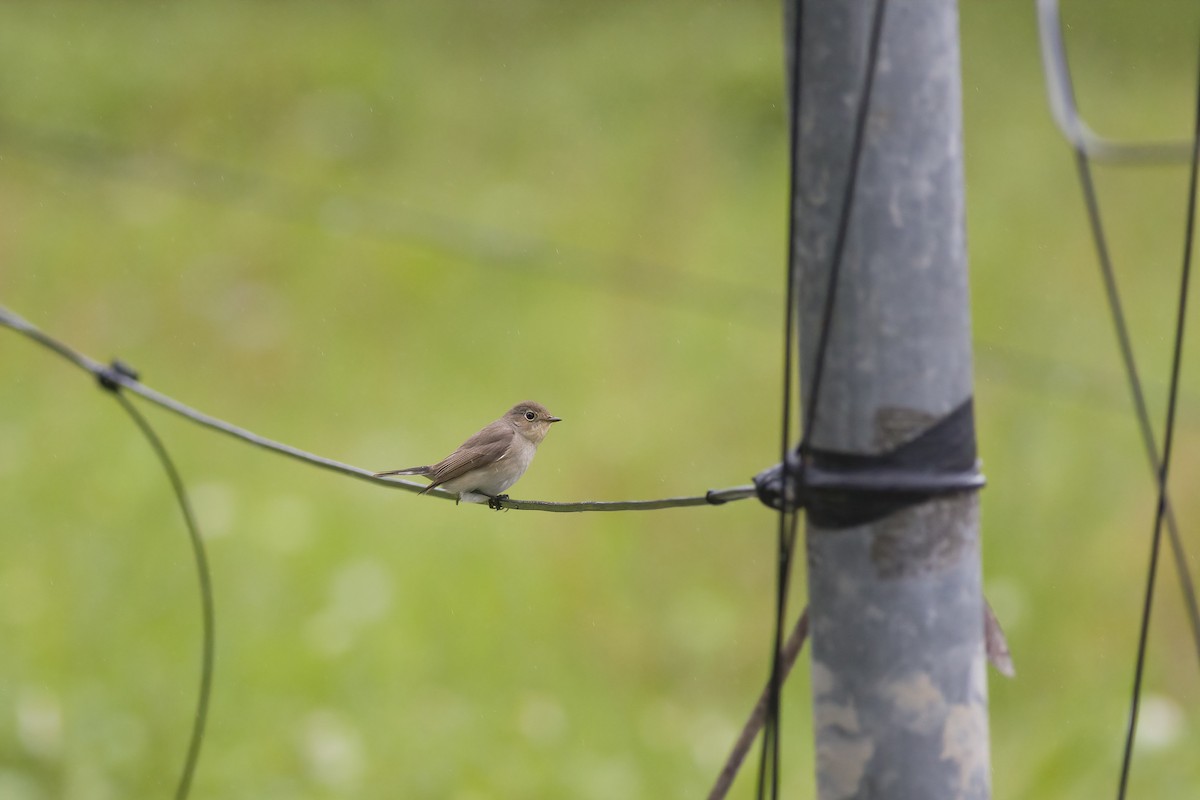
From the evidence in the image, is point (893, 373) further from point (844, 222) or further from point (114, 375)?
point (114, 375)

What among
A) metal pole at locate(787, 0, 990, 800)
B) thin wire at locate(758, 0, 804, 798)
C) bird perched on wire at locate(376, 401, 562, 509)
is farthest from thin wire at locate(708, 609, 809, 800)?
bird perched on wire at locate(376, 401, 562, 509)

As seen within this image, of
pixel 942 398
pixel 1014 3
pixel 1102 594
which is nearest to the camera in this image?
pixel 942 398

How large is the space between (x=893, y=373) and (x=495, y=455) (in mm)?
1698

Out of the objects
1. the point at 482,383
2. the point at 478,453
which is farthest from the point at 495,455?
the point at 482,383

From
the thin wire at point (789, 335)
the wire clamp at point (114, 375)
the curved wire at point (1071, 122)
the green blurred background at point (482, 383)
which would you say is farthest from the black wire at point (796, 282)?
the green blurred background at point (482, 383)

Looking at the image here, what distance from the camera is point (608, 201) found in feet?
34.1

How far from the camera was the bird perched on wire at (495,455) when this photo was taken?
3154 millimetres

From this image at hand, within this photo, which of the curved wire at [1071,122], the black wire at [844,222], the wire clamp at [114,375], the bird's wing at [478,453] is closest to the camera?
the black wire at [844,222]

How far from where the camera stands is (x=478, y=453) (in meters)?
3.17

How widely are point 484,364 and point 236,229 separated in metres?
2.76

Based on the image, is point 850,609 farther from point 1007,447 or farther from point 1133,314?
point 1133,314

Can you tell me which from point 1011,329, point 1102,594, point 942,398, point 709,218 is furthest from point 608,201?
point 942,398

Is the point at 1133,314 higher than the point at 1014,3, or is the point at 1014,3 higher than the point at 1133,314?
the point at 1014,3

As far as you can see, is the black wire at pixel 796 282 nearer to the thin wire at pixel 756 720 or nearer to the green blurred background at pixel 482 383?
the thin wire at pixel 756 720
